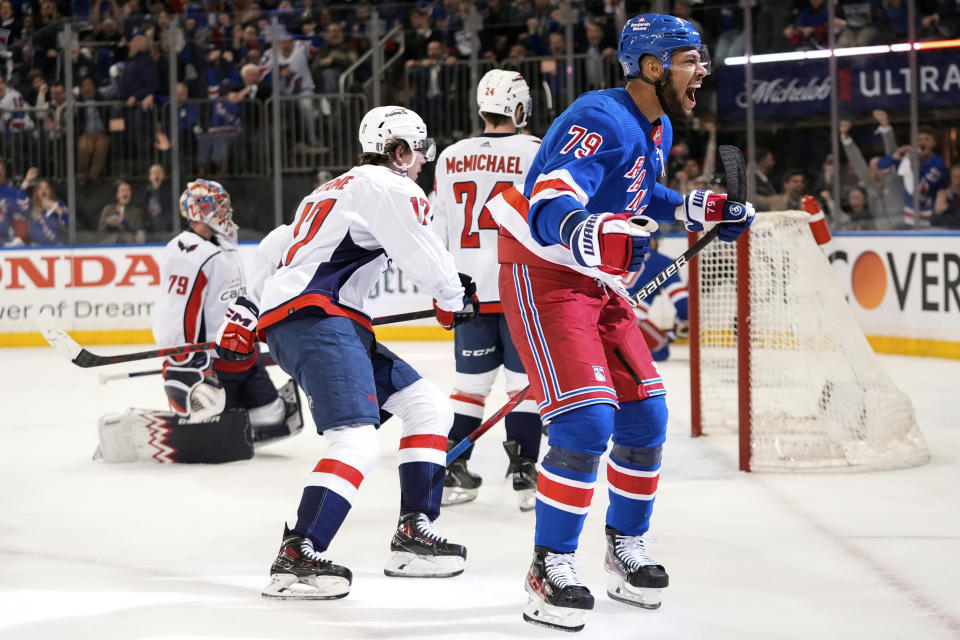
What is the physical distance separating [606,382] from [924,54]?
267 inches

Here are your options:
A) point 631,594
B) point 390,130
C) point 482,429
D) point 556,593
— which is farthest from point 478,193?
point 556,593

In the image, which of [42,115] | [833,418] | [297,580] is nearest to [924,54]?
[833,418]

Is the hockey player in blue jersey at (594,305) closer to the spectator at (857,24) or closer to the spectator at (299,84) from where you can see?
the spectator at (857,24)

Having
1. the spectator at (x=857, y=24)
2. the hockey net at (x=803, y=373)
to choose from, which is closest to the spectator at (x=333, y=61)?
the spectator at (x=857, y=24)

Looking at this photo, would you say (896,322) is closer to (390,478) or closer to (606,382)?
(390,478)

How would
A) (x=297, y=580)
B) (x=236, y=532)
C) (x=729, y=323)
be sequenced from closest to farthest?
(x=297, y=580) < (x=236, y=532) < (x=729, y=323)

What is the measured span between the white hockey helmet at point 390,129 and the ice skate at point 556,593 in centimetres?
106

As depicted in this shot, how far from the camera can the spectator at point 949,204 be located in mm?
8188

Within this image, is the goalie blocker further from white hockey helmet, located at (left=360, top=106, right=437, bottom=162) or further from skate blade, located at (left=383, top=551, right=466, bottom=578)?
white hockey helmet, located at (left=360, top=106, right=437, bottom=162)

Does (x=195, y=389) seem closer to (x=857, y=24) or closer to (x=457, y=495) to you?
(x=457, y=495)

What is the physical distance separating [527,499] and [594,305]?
131cm

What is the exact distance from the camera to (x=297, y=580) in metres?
2.95

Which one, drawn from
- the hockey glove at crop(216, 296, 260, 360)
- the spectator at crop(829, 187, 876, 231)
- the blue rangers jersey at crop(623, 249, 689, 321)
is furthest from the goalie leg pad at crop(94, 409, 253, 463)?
the spectator at crop(829, 187, 876, 231)

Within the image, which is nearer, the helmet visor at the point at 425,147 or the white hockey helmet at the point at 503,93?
the helmet visor at the point at 425,147
